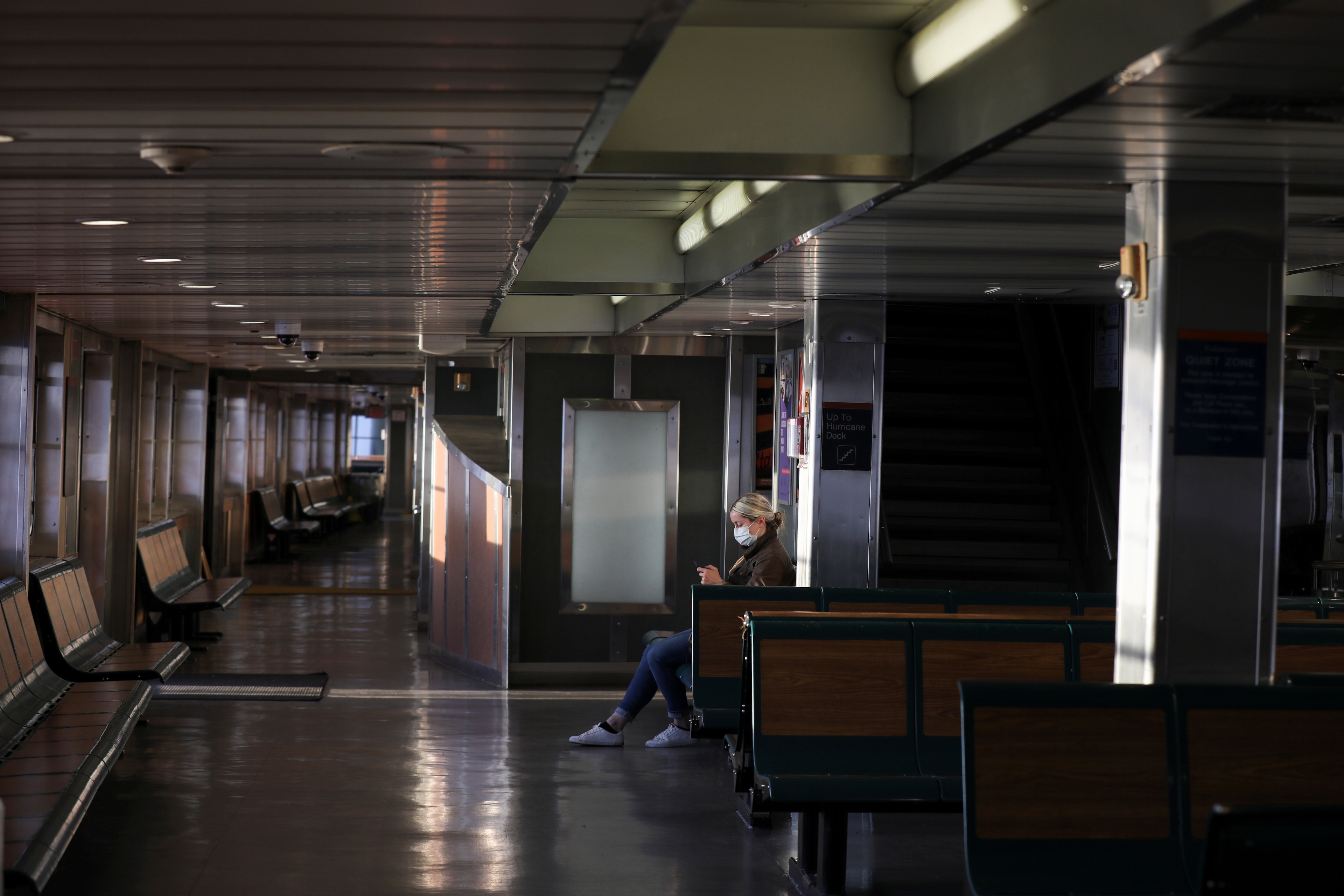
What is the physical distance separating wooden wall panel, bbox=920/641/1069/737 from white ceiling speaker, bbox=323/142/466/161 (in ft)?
8.36

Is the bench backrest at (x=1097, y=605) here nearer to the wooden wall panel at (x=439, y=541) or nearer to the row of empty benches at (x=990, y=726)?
the row of empty benches at (x=990, y=726)

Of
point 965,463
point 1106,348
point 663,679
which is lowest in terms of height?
point 663,679

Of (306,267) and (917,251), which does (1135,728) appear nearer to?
(917,251)

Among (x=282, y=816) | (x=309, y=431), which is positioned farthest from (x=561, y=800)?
(x=309, y=431)

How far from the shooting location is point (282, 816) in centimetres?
562

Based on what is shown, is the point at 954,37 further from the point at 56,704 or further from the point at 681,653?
the point at 56,704

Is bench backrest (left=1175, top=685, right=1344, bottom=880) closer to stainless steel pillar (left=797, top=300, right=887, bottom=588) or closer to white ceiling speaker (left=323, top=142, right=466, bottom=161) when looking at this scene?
white ceiling speaker (left=323, top=142, right=466, bottom=161)

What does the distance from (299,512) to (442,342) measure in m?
13.2

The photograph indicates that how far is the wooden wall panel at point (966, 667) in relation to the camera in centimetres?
461

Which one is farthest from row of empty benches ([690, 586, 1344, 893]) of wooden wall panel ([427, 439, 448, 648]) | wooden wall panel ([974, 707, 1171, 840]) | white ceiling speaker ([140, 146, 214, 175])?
wooden wall panel ([427, 439, 448, 648])

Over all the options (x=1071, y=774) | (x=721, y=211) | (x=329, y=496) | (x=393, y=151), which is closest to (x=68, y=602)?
(x=721, y=211)

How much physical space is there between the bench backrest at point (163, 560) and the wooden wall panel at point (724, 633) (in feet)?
19.4

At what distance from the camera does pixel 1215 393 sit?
369cm

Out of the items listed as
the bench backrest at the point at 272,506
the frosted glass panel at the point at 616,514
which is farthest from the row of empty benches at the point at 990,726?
the bench backrest at the point at 272,506
